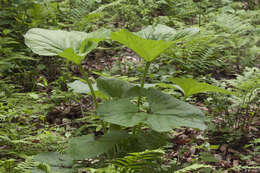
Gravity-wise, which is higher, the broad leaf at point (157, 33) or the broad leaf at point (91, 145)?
the broad leaf at point (157, 33)

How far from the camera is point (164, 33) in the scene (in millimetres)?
1611

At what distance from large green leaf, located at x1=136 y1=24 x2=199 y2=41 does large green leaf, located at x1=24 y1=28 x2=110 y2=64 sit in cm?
27

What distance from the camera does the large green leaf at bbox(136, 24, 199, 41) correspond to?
1502 mm

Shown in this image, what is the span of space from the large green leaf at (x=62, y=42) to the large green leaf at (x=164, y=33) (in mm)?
268

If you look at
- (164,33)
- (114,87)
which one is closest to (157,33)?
(164,33)

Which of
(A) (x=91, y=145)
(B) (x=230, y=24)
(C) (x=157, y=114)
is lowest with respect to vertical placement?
(A) (x=91, y=145)

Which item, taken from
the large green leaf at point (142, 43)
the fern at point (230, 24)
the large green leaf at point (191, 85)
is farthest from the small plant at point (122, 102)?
the fern at point (230, 24)

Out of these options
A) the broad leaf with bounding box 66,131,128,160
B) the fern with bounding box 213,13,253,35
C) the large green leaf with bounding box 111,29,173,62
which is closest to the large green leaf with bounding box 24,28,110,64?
the large green leaf with bounding box 111,29,173,62

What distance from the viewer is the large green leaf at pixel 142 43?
1.33m

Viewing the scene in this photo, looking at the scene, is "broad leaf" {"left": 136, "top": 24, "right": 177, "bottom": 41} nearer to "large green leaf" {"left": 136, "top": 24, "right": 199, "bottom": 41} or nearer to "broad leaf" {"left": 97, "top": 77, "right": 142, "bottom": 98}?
"large green leaf" {"left": 136, "top": 24, "right": 199, "bottom": 41}

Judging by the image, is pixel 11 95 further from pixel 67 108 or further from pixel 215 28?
pixel 215 28

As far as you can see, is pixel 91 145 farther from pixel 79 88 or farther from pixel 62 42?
pixel 62 42

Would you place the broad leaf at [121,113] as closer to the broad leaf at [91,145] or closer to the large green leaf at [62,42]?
the broad leaf at [91,145]

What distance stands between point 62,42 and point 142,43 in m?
0.54
